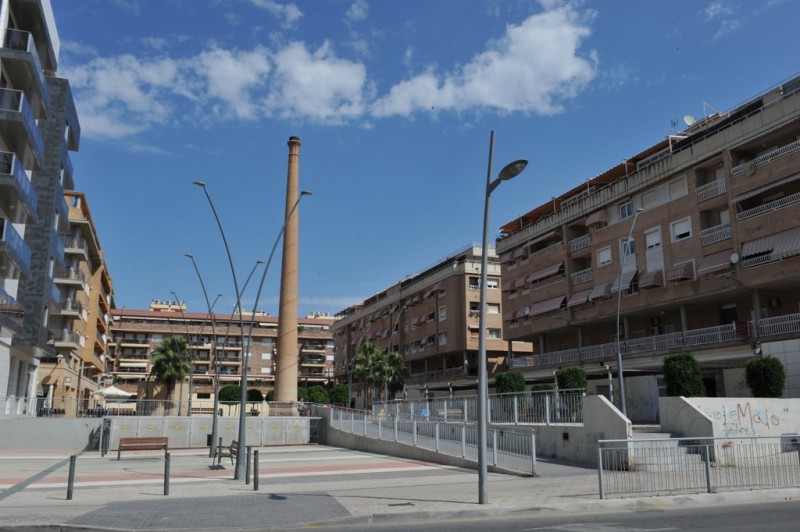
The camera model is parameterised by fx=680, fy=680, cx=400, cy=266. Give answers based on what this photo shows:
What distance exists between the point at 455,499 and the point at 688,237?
26.6m

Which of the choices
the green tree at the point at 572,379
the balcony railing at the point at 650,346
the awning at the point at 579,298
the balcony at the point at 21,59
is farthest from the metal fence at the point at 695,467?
the balcony at the point at 21,59

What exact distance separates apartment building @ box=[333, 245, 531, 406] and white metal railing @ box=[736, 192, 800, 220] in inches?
914

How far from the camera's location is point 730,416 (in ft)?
57.9

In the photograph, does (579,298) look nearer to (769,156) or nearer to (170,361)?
(769,156)

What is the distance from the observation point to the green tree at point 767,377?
67.2 ft

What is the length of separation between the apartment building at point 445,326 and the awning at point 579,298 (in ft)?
30.7

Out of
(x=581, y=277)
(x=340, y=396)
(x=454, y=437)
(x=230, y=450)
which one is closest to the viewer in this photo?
(x=230, y=450)

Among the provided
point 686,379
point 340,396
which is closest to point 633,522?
point 686,379

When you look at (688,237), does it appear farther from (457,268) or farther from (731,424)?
(457,268)

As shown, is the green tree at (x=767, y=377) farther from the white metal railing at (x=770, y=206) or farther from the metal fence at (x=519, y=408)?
the white metal railing at (x=770, y=206)

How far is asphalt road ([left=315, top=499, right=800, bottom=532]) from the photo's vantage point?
9.30 m

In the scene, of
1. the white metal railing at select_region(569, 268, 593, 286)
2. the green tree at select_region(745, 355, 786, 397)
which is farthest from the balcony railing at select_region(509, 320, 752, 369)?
the green tree at select_region(745, 355, 786, 397)

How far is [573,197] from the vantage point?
4584 cm

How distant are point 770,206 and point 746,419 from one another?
15.1m
